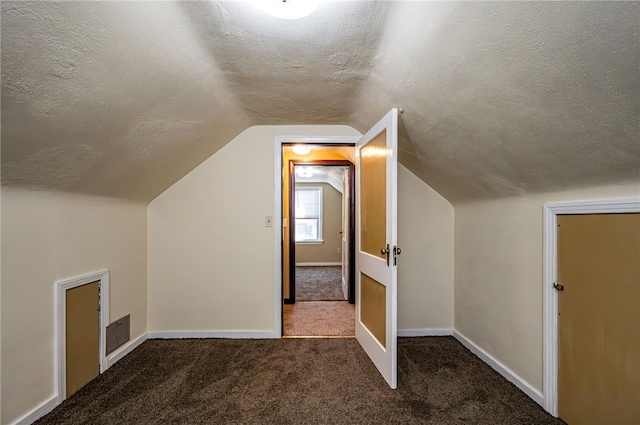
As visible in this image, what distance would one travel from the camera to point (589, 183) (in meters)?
1.44

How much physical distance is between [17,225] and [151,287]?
138 centimetres

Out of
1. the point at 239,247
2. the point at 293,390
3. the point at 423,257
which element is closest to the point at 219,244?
the point at 239,247

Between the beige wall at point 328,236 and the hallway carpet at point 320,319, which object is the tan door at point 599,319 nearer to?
the hallway carpet at point 320,319

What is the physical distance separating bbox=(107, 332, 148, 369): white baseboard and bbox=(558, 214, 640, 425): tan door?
2.97 m

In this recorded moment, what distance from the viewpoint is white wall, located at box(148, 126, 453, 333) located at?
2768 millimetres

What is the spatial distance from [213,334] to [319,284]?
8.35 ft

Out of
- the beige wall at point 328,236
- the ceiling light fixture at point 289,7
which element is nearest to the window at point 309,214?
the beige wall at point 328,236

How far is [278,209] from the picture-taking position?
9.16 feet

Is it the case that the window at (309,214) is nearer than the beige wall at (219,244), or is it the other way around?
the beige wall at (219,244)

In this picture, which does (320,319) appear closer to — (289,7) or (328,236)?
(289,7)

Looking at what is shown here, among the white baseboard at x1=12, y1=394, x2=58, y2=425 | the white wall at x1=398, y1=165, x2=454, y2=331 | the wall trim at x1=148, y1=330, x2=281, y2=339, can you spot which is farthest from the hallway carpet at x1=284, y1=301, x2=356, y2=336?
the white baseboard at x1=12, y1=394, x2=58, y2=425

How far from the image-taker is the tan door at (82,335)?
1859 millimetres

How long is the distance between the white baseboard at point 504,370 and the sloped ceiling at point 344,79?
4.01ft

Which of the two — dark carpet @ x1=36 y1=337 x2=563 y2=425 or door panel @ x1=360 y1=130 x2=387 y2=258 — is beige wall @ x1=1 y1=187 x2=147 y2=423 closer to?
dark carpet @ x1=36 y1=337 x2=563 y2=425
